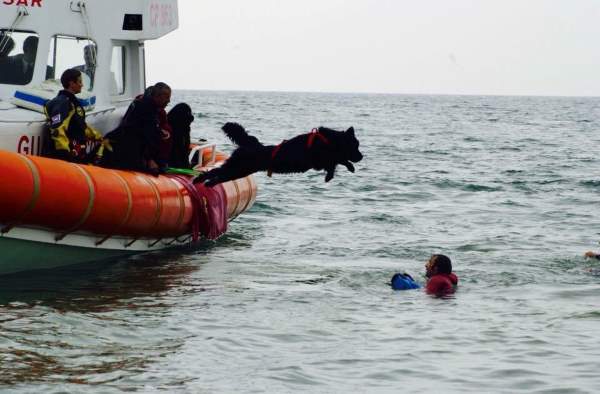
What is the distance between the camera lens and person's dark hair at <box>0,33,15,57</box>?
10.2 m

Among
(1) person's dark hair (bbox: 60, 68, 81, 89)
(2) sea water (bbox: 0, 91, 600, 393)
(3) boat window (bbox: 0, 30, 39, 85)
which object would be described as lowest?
(2) sea water (bbox: 0, 91, 600, 393)

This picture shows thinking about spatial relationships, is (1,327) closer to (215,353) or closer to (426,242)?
(215,353)

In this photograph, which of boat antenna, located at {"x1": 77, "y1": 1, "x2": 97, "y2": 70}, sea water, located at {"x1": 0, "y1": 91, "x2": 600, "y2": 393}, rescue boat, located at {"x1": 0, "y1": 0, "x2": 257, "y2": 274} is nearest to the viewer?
sea water, located at {"x1": 0, "y1": 91, "x2": 600, "y2": 393}

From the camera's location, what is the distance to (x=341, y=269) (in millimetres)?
10945

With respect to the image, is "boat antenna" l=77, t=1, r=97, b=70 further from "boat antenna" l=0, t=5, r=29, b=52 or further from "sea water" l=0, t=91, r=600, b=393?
"sea water" l=0, t=91, r=600, b=393

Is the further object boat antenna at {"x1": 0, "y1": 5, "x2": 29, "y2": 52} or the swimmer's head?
boat antenna at {"x1": 0, "y1": 5, "x2": 29, "y2": 52}

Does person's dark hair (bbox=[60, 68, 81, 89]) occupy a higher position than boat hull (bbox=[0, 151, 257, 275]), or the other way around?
person's dark hair (bbox=[60, 68, 81, 89])

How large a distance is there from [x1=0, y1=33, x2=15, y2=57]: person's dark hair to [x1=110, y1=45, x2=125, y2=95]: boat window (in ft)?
4.27

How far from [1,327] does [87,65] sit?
4.03 m

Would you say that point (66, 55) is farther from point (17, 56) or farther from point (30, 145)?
point (30, 145)

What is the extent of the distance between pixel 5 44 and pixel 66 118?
1309mm

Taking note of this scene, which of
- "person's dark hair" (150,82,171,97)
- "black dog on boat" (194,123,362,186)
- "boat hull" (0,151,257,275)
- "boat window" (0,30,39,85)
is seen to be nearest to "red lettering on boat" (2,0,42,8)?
"boat window" (0,30,39,85)

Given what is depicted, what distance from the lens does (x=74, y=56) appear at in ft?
35.2

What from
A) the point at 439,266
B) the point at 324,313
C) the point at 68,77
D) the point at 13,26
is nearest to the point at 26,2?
the point at 13,26
